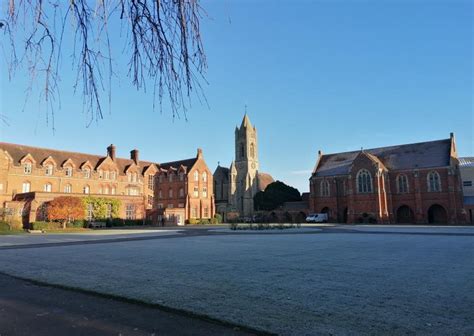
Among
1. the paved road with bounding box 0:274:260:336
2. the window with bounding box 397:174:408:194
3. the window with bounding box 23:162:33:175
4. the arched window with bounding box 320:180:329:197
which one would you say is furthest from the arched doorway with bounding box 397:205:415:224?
the paved road with bounding box 0:274:260:336

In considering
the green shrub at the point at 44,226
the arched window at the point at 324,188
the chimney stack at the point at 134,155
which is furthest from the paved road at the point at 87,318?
the chimney stack at the point at 134,155

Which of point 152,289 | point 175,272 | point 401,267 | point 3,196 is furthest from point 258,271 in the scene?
point 3,196

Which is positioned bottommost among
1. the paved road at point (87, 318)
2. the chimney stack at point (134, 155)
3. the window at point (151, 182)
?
the paved road at point (87, 318)

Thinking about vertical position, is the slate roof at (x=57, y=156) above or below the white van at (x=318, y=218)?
above

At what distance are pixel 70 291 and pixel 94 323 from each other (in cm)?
278

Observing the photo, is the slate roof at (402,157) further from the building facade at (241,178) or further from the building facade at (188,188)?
the building facade at (241,178)

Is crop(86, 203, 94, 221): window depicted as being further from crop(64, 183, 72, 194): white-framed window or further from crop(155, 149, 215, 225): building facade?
crop(155, 149, 215, 225): building facade

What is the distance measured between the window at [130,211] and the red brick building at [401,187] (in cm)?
3380

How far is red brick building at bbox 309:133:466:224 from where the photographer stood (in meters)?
54.5

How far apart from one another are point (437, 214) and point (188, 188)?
40.9 m

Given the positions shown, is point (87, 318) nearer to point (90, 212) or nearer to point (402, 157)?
point (90, 212)

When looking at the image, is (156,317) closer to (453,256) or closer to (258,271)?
(258,271)

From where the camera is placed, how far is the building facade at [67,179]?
152 ft

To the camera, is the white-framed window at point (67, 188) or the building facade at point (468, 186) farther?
the white-framed window at point (67, 188)
